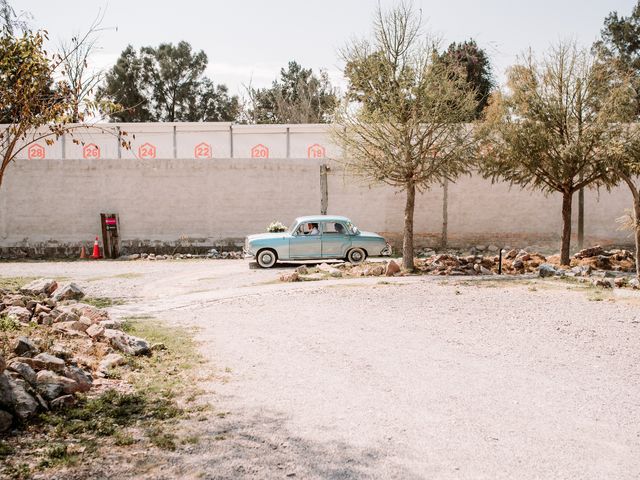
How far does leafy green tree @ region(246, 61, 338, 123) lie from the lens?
4944cm

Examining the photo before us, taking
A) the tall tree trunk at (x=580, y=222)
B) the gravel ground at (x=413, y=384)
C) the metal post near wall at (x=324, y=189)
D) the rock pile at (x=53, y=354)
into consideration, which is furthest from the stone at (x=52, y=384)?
the tall tree trunk at (x=580, y=222)

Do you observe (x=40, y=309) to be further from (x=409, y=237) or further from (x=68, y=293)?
(x=409, y=237)

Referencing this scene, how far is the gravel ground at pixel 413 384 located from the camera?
462cm

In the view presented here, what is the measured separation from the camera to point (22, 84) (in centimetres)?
839

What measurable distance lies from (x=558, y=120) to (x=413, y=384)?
494 inches

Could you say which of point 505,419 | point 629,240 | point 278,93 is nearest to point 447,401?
point 505,419

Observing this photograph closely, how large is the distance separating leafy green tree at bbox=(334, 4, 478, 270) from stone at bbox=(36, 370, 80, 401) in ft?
36.9

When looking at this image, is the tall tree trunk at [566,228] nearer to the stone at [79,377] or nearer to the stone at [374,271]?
the stone at [374,271]

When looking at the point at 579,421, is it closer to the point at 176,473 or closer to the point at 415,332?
the point at 176,473

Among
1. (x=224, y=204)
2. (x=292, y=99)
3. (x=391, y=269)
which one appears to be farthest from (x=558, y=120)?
(x=292, y=99)

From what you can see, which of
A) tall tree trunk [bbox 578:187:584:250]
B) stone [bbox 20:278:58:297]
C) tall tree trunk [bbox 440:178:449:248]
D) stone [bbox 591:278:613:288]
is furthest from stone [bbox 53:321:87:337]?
tall tree trunk [bbox 578:187:584:250]

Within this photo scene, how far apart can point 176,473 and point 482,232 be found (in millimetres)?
20262

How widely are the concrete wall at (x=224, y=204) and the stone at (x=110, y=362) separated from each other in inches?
617

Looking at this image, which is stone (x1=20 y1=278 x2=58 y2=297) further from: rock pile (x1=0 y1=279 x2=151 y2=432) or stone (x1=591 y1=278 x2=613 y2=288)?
stone (x1=591 y1=278 x2=613 y2=288)
